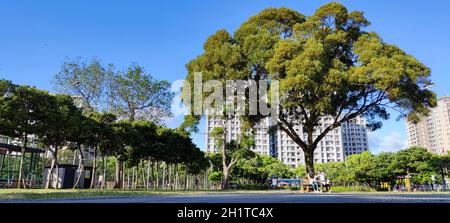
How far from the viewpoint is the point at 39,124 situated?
58.7ft

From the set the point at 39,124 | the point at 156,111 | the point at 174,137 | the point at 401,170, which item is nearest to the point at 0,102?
the point at 39,124

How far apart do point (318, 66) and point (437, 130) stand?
138886mm

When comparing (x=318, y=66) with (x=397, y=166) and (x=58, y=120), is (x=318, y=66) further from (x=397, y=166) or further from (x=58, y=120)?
(x=397, y=166)

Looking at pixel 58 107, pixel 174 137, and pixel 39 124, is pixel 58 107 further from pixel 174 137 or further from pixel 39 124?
→ pixel 174 137

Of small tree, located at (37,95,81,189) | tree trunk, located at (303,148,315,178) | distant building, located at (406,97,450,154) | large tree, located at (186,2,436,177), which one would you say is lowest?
tree trunk, located at (303,148,315,178)

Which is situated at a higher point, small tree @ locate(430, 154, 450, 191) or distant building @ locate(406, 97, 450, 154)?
distant building @ locate(406, 97, 450, 154)

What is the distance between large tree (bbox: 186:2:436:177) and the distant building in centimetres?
11788

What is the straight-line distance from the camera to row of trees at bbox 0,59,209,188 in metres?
17.4

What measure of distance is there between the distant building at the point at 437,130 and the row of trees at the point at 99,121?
390ft

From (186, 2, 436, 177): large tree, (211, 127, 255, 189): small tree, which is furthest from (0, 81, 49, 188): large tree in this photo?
(211, 127, 255, 189): small tree

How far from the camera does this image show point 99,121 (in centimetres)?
2177

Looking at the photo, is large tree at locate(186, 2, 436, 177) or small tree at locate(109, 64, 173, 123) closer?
large tree at locate(186, 2, 436, 177)

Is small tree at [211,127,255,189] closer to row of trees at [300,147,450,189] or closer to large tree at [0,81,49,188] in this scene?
large tree at [0,81,49,188]
